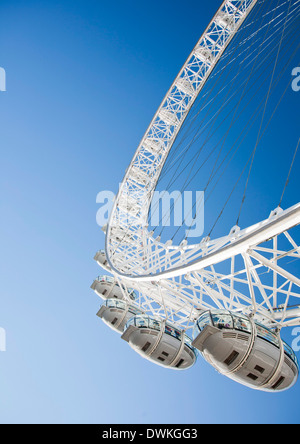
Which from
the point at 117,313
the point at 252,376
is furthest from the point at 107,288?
the point at 252,376

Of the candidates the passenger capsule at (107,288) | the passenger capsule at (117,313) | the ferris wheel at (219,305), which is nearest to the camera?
the ferris wheel at (219,305)

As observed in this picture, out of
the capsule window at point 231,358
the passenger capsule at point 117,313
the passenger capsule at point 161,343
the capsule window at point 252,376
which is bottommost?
the passenger capsule at point 117,313

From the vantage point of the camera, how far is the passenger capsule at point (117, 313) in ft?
55.4

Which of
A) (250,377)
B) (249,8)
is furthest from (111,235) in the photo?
(249,8)

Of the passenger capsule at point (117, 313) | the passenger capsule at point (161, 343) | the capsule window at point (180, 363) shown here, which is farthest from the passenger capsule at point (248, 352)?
the passenger capsule at point (117, 313)

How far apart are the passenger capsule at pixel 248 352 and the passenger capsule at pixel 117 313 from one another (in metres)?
7.64

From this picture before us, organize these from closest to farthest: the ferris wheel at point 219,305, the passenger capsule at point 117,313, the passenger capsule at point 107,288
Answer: the ferris wheel at point 219,305 → the passenger capsule at point 117,313 → the passenger capsule at point 107,288

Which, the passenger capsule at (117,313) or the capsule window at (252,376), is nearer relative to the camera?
the capsule window at (252,376)

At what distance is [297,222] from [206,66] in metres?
21.6

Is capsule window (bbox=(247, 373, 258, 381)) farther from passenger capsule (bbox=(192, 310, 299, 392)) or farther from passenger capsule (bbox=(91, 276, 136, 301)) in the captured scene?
passenger capsule (bbox=(91, 276, 136, 301))

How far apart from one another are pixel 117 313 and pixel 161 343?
4823 mm

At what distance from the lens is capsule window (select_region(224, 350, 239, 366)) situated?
9.05 m

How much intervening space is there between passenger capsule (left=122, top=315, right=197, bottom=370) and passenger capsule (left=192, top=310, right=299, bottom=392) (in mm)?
3111

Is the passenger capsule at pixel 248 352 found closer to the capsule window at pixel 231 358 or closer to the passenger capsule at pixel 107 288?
the capsule window at pixel 231 358
